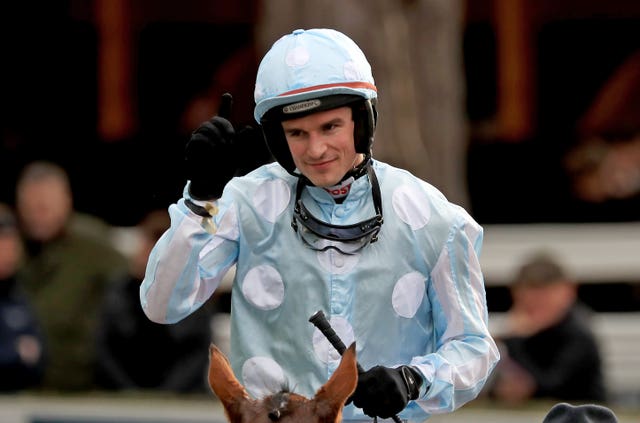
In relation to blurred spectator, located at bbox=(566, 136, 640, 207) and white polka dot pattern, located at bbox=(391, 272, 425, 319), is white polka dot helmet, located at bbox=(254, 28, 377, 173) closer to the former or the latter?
white polka dot pattern, located at bbox=(391, 272, 425, 319)

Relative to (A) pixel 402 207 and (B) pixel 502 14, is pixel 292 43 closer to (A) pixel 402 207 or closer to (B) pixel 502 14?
(A) pixel 402 207

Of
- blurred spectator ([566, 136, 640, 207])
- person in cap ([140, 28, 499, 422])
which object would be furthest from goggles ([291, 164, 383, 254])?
blurred spectator ([566, 136, 640, 207])

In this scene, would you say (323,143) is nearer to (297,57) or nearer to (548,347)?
(297,57)

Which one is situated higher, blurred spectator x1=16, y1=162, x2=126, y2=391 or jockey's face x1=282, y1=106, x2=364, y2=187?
jockey's face x1=282, y1=106, x2=364, y2=187

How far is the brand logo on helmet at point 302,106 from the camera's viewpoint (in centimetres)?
393

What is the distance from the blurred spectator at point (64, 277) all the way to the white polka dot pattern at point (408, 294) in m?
4.64

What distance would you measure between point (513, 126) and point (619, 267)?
181cm

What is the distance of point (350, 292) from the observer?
158 inches

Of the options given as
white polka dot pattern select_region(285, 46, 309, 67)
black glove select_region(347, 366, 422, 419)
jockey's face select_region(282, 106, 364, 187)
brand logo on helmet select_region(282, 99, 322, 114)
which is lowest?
black glove select_region(347, 366, 422, 419)

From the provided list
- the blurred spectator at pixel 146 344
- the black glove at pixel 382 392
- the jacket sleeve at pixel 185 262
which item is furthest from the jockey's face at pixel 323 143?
the blurred spectator at pixel 146 344

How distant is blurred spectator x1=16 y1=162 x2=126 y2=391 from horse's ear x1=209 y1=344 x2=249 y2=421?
→ 4.90m

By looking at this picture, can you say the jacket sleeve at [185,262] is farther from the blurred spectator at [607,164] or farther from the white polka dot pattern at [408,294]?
the blurred spectator at [607,164]

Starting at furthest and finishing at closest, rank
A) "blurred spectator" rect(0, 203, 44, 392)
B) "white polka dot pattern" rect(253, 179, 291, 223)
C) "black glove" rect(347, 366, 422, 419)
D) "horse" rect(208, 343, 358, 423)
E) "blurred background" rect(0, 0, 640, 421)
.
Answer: "blurred background" rect(0, 0, 640, 421) → "blurred spectator" rect(0, 203, 44, 392) → "white polka dot pattern" rect(253, 179, 291, 223) → "black glove" rect(347, 366, 422, 419) → "horse" rect(208, 343, 358, 423)

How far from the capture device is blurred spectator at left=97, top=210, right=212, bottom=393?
8.02 metres
